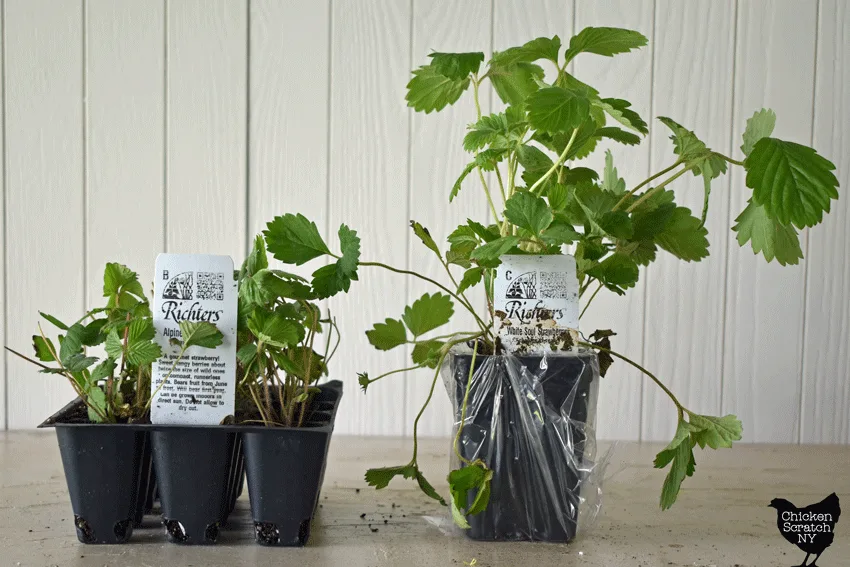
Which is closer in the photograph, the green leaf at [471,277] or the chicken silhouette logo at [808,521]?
the chicken silhouette logo at [808,521]

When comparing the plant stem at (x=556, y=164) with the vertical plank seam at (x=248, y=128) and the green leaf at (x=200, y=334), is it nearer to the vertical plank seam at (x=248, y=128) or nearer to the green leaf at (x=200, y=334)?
the green leaf at (x=200, y=334)

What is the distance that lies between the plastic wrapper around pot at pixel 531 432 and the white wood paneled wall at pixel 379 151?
53 centimetres

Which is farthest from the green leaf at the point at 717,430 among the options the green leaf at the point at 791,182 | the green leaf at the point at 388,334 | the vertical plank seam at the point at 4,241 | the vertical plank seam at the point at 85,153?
the vertical plank seam at the point at 4,241

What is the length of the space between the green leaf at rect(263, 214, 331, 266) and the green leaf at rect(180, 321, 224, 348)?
10cm

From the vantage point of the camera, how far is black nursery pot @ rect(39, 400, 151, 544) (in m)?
0.84

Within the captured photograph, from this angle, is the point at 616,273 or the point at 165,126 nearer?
the point at 616,273

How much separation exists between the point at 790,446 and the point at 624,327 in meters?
0.34

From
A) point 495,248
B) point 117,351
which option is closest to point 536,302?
point 495,248

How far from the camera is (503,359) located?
849 mm

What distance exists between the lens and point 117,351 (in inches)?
33.0

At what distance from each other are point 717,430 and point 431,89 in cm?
47

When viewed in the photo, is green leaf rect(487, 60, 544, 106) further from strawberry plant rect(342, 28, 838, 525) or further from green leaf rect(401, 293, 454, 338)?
green leaf rect(401, 293, 454, 338)

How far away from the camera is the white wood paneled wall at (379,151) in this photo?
1.34m

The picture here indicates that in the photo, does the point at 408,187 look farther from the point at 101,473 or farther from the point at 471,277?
the point at 101,473
